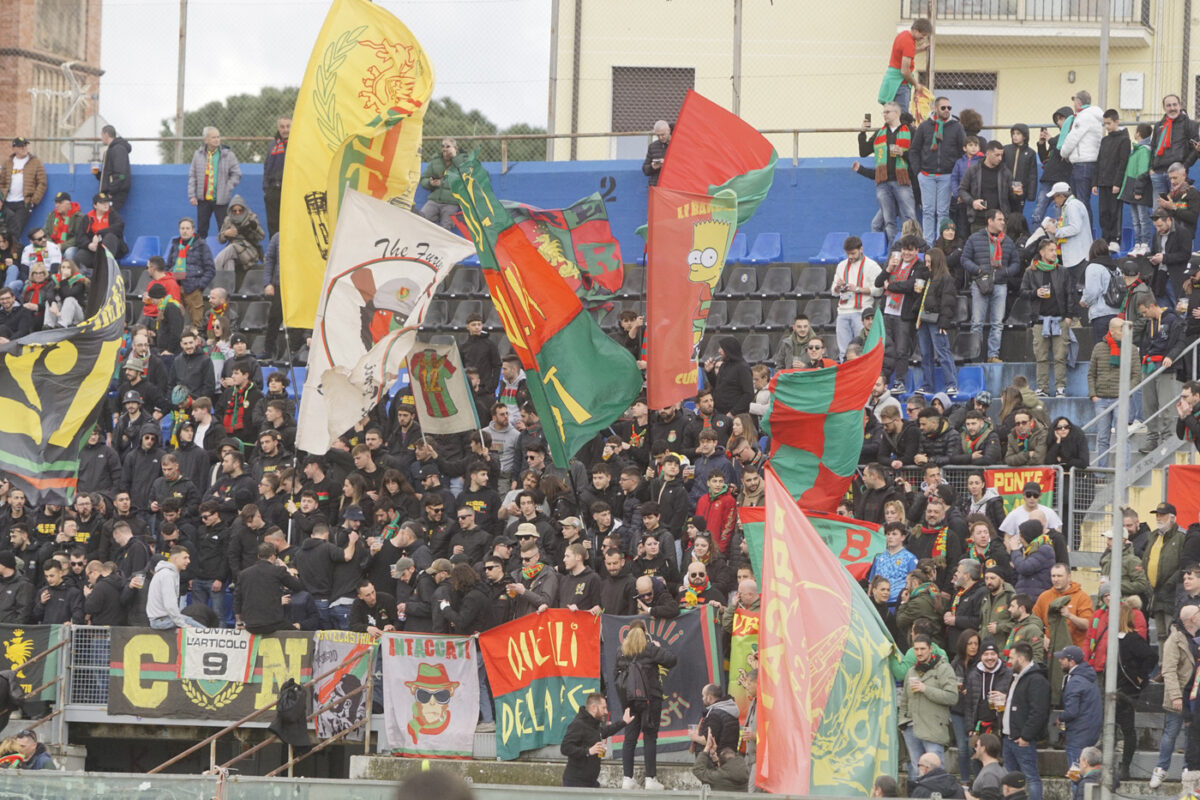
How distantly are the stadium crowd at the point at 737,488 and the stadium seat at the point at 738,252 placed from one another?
6.73 ft

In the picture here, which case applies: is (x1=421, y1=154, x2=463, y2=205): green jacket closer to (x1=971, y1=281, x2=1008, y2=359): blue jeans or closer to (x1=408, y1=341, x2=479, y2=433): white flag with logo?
(x1=408, y1=341, x2=479, y2=433): white flag with logo

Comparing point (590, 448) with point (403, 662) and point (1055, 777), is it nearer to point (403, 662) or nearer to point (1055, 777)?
point (403, 662)

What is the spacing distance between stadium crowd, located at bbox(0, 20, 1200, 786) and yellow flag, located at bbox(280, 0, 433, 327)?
198 centimetres

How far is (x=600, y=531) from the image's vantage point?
17594 millimetres

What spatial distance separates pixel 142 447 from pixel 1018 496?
9362 mm

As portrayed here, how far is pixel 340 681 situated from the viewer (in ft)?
58.4

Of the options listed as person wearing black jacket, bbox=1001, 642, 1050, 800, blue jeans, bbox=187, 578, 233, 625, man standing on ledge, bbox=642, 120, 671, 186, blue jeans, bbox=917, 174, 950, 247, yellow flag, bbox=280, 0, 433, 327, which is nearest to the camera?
person wearing black jacket, bbox=1001, 642, 1050, 800

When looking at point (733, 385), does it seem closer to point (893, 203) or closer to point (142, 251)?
point (893, 203)

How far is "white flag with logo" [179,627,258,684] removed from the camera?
1809 centimetres

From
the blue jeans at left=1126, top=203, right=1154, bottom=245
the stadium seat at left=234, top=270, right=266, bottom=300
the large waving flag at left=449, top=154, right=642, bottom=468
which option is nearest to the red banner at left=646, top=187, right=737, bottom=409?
the large waving flag at left=449, top=154, right=642, bottom=468

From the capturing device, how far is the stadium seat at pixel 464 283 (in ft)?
84.9

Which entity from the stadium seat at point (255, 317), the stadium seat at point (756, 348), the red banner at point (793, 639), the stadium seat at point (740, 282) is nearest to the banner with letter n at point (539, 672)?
the red banner at point (793, 639)

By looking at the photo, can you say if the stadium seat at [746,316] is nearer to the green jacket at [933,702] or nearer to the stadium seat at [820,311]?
the stadium seat at [820,311]

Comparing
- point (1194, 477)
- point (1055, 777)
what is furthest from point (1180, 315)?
point (1055, 777)
